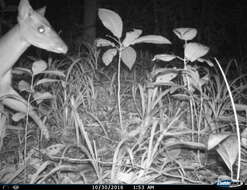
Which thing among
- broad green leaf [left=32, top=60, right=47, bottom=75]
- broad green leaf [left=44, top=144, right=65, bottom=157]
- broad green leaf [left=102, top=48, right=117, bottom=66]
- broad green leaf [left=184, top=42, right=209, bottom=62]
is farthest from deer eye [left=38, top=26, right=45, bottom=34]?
broad green leaf [left=184, top=42, right=209, bottom=62]

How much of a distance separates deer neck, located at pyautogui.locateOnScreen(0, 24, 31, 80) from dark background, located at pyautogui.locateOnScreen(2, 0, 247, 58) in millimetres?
2805

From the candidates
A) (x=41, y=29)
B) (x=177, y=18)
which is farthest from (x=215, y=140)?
(x=177, y=18)

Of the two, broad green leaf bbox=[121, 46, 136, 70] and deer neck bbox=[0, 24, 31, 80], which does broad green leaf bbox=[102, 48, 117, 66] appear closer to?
broad green leaf bbox=[121, 46, 136, 70]

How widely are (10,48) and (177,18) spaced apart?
14.6ft

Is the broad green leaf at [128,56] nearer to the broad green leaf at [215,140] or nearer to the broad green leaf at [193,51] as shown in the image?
the broad green leaf at [193,51]

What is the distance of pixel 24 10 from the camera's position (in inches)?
83.2

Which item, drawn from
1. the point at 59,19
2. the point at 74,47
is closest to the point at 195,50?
the point at 74,47

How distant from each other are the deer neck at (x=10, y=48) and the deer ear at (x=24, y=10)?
0.37ft

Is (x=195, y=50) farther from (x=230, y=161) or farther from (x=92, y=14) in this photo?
(x=92, y=14)

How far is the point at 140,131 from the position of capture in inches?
69.9

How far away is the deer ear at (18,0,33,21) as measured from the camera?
6.87 ft

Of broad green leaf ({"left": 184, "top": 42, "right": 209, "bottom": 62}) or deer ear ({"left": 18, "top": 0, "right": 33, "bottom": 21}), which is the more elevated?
deer ear ({"left": 18, "top": 0, "right": 33, "bottom": 21})

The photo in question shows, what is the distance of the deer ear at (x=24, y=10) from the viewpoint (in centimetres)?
209

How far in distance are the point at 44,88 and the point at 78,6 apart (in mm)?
4543
